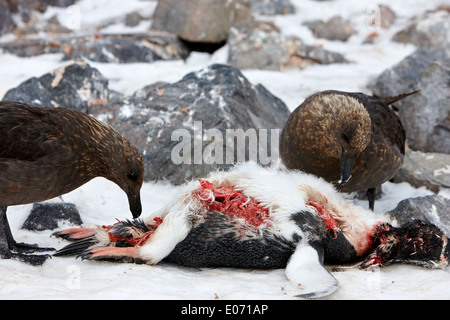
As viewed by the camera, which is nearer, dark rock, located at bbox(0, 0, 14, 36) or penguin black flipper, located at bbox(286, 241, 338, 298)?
penguin black flipper, located at bbox(286, 241, 338, 298)

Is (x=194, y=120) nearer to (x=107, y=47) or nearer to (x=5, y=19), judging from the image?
(x=107, y=47)

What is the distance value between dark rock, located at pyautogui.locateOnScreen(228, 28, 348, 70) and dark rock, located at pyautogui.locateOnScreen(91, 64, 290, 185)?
241 cm

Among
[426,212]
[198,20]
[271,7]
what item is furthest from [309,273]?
[271,7]

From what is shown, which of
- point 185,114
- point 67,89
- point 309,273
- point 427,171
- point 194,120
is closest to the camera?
point 309,273

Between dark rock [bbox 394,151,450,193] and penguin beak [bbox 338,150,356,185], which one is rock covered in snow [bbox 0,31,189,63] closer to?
dark rock [bbox 394,151,450,193]

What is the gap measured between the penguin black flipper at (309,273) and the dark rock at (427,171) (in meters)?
3.23

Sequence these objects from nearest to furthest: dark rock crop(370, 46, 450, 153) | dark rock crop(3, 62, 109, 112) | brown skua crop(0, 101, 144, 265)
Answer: brown skua crop(0, 101, 144, 265) < dark rock crop(3, 62, 109, 112) < dark rock crop(370, 46, 450, 153)

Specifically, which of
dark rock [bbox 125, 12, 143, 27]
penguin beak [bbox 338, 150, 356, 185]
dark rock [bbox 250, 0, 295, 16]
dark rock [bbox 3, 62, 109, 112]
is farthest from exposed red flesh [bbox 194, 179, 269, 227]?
dark rock [bbox 250, 0, 295, 16]

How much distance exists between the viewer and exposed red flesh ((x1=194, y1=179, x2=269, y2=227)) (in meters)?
3.42

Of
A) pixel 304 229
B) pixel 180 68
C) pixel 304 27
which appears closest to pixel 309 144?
pixel 304 229

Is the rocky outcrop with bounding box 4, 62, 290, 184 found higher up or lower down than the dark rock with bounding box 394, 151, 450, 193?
higher up

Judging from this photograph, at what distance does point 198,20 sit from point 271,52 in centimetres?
192

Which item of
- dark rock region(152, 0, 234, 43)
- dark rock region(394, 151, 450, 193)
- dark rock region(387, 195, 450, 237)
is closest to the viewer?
dark rock region(387, 195, 450, 237)

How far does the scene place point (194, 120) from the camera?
5.93 meters
